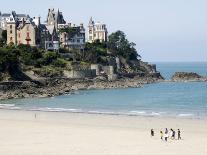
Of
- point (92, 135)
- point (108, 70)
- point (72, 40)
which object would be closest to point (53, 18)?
point (72, 40)

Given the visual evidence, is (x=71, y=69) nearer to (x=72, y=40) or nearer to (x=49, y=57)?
(x=49, y=57)

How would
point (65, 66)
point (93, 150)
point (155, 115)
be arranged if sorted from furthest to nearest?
1. point (65, 66)
2. point (155, 115)
3. point (93, 150)

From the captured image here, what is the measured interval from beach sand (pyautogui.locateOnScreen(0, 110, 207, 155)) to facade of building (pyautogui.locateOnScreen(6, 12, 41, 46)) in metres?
43.4

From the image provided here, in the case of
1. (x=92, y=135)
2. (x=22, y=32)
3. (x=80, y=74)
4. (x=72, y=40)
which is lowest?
(x=92, y=135)

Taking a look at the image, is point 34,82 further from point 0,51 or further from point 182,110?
point 182,110

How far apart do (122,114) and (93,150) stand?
1802cm

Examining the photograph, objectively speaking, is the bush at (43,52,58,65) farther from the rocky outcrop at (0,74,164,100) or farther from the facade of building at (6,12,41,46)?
the facade of building at (6,12,41,46)

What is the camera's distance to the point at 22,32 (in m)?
85.4

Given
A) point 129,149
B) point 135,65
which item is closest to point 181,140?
point 129,149

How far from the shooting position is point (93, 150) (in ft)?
81.0

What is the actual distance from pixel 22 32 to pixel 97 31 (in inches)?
1024

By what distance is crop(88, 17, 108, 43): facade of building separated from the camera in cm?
10706

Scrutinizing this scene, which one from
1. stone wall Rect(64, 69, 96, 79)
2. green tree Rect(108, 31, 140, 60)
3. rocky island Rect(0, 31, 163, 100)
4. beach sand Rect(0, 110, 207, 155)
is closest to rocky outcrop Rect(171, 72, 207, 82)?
rocky island Rect(0, 31, 163, 100)

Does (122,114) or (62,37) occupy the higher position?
(62,37)
